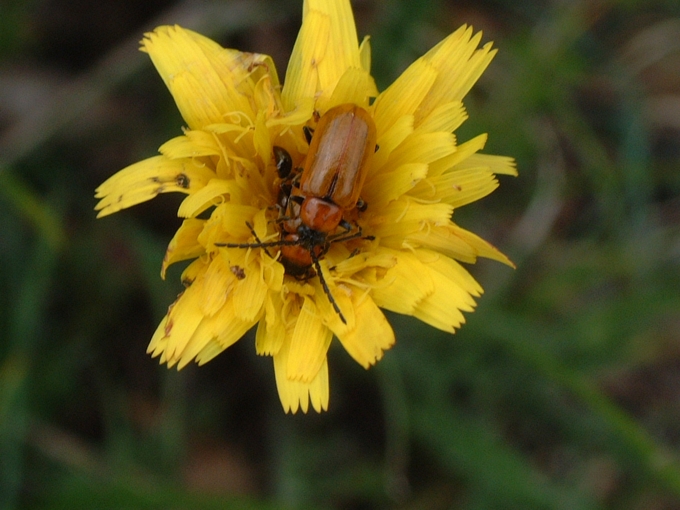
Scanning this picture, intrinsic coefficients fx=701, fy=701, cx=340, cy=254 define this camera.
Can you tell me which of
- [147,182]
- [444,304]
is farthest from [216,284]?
[444,304]

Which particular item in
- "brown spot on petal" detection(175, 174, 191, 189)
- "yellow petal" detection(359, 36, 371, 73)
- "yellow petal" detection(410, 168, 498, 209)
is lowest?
"brown spot on petal" detection(175, 174, 191, 189)

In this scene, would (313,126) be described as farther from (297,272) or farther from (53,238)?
(53,238)

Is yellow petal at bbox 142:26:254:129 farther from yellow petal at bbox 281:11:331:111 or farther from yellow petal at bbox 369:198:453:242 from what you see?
yellow petal at bbox 369:198:453:242

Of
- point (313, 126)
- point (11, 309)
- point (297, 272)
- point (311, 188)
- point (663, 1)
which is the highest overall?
point (663, 1)

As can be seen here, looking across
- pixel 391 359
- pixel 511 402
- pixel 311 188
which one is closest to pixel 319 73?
pixel 311 188

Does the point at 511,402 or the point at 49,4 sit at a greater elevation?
the point at 49,4

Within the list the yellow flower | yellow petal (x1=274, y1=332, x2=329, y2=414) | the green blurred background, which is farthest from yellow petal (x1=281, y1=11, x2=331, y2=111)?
the green blurred background

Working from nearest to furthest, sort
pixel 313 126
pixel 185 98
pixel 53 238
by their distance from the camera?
pixel 185 98 < pixel 313 126 < pixel 53 238
